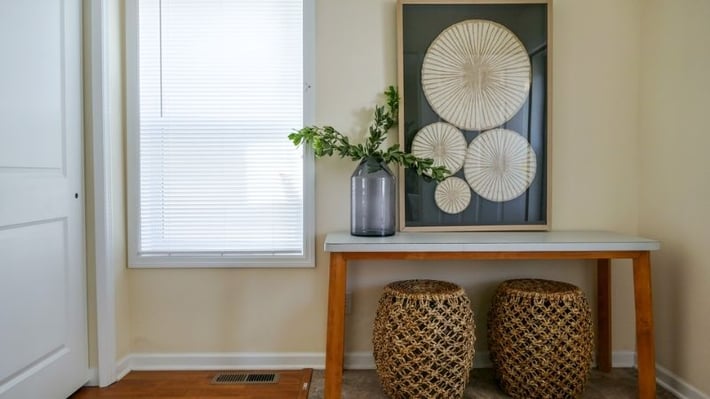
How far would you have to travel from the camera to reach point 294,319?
87.9 inches

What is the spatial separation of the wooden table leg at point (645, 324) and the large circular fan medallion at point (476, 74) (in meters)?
0.91

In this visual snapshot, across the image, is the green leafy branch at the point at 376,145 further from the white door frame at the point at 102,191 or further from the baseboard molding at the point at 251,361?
the baseboard molding at the point at 251,361

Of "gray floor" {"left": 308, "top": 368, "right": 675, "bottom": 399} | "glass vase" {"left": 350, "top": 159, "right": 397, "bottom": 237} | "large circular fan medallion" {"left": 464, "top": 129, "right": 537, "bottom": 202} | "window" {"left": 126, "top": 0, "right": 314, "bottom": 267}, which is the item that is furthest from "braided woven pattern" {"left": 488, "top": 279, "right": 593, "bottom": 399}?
"window" {"left": 126, "top": 0, "right": 314, "bottom": 267}

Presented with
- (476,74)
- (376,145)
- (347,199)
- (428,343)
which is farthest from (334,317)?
(476,74)

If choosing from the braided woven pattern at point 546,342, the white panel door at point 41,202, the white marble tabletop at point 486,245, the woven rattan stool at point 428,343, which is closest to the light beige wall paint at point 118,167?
the white panel door at point 41,202

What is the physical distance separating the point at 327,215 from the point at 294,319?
0.58m

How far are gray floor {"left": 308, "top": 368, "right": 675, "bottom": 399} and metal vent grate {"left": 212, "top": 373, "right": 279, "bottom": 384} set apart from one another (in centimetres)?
21

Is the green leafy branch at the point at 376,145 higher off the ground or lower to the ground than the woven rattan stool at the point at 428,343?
higher

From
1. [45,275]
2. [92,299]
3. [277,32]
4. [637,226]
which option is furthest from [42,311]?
[637,226]

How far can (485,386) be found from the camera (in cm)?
201

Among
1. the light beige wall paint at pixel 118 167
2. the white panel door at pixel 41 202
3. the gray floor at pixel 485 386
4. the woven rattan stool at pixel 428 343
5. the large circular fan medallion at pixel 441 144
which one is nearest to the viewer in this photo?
the white panel door at pixel 41 202

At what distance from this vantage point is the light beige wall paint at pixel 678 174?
5.85 ft

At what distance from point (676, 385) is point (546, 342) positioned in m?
0.72

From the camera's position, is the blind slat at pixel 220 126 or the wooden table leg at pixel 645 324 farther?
the blind slat at pixel 220 126
